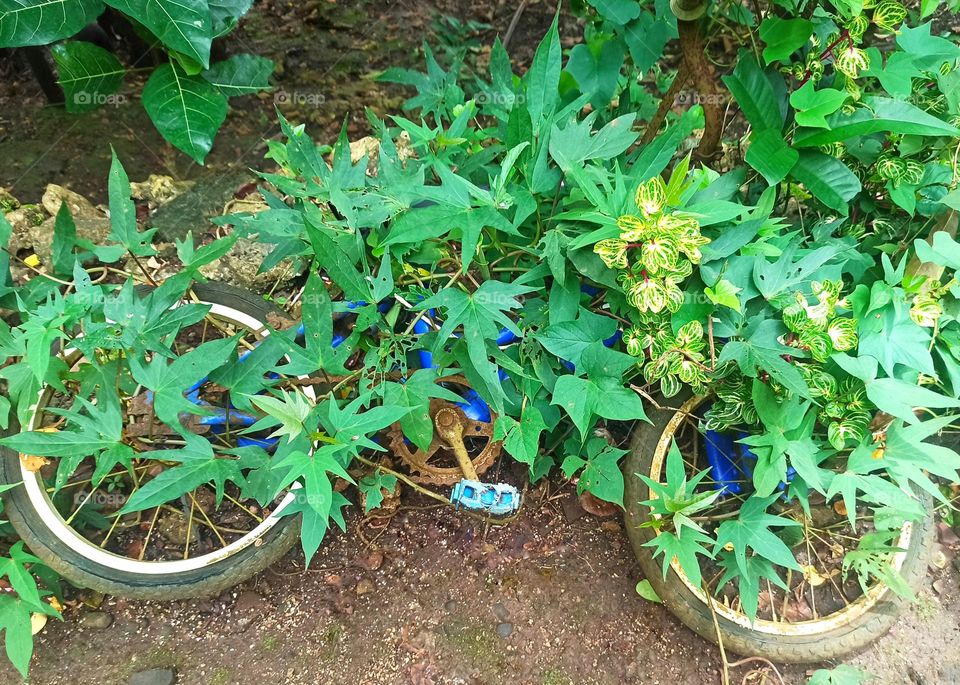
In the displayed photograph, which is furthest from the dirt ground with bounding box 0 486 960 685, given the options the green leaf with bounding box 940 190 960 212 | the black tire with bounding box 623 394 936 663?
the green leaf with bounding box 940 190 960 212

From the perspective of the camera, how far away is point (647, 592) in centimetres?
203

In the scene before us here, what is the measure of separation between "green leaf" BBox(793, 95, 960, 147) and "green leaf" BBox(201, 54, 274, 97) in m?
2.07

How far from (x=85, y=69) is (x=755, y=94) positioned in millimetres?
2477

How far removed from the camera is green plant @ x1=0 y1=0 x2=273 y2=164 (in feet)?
6.34

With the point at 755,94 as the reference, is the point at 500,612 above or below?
below

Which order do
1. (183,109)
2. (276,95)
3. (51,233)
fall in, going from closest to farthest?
1. (183,109)
2. (51,233)
3. (276,95)

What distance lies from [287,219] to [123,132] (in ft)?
→ 5.80

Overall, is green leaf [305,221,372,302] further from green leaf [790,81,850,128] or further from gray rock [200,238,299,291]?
green leaf [790,81,850,128]

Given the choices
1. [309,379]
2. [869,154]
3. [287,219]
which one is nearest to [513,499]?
[309,379]

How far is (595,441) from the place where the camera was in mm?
1907

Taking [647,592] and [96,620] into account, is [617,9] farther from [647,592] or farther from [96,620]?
[96,620]

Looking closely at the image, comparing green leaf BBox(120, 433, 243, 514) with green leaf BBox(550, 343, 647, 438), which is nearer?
green leaf BBox(120, 433, 243, 514)

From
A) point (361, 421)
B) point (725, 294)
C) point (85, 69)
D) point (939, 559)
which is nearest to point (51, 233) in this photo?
point (85, 69)

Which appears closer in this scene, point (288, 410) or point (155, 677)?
point (288, 410)
